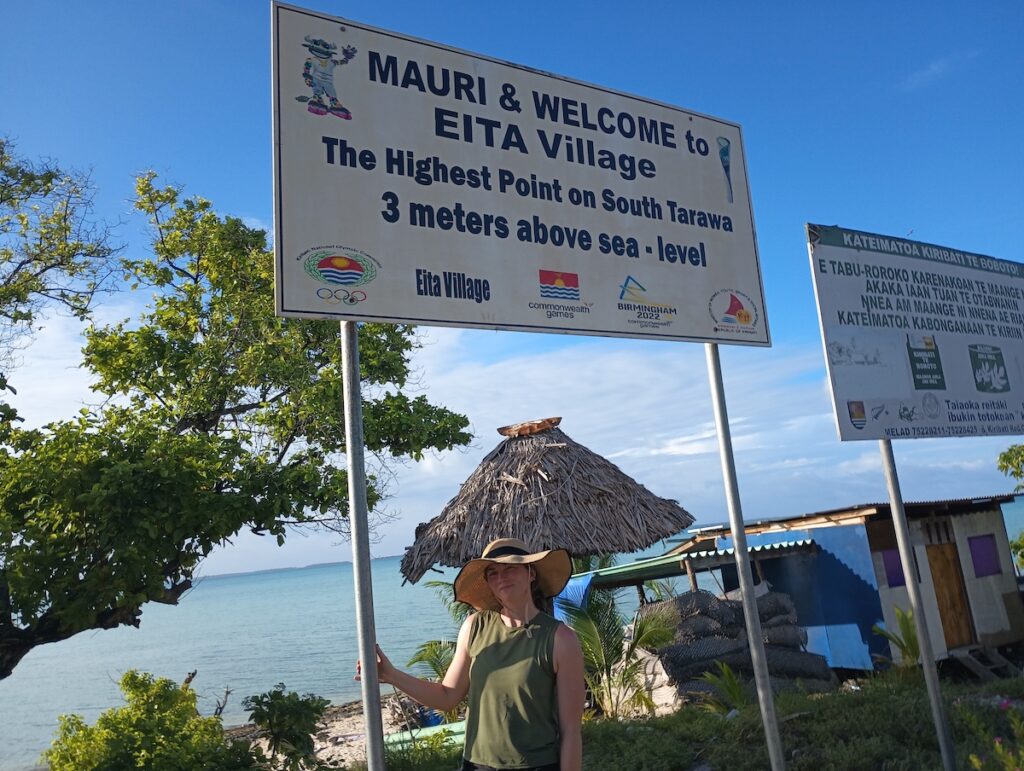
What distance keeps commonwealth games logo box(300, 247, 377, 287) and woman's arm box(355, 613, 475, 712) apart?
5.47ft

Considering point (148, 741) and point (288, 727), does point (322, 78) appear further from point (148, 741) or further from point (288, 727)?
point (148, 741)

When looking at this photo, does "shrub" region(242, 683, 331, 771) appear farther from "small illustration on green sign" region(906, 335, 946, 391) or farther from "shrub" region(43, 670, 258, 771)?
"small illustration on green sign" region(906, 335, 946, 391)

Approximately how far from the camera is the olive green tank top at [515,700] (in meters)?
2.80

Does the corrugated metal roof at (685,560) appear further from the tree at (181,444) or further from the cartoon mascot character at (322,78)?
the cartoon mascot character at (322,78)

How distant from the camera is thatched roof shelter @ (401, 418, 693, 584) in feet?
28.5

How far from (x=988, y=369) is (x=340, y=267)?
226 inches

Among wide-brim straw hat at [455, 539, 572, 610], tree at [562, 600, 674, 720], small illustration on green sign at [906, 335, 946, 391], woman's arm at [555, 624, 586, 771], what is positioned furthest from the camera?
tree at [562, 600, 674, 720]

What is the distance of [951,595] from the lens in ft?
41.5

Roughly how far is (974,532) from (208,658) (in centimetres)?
4547

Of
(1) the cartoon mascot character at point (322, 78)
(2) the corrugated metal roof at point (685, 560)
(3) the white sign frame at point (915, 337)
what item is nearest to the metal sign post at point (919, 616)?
(3) the white sign frame at point (915, 337)

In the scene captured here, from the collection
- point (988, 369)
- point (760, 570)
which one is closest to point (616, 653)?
point (760, 570)

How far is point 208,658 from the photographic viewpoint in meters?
48.1

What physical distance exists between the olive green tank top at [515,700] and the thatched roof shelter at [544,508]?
5480 mm

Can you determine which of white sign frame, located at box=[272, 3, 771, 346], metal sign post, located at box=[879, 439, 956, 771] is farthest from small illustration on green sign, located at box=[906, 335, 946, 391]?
white sign frame, located at box=[272, 3, 771, 346]
